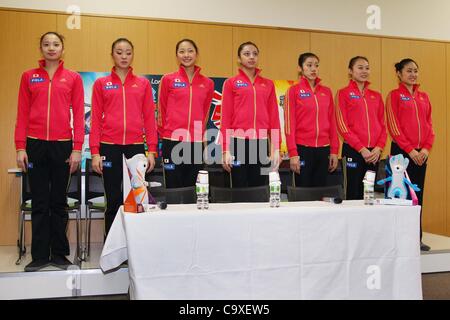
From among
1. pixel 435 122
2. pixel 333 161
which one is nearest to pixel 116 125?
pixel 333 161

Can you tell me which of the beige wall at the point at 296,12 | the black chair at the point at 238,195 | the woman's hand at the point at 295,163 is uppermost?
the beige wall at the point at 296,12

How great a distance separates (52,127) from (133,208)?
1296 millimetres

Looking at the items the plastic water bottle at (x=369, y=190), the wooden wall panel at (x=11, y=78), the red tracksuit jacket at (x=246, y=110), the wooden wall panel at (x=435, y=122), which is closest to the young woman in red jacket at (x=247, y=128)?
the red tracksuit jacket at (x=246, y=110)

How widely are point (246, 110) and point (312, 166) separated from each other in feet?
2.35

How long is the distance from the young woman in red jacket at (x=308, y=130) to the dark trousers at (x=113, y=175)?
126 centimetres

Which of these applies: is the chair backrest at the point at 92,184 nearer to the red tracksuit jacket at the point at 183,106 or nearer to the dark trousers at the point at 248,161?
the red tracksuit jacket at the point at 183,106

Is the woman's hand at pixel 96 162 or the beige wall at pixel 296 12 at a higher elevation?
the beige wall at pixel 296 12

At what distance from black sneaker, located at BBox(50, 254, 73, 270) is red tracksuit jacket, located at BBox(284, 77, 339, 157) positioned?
5.98 ft

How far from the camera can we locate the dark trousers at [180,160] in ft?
11.2

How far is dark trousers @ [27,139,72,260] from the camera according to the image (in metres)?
3.09

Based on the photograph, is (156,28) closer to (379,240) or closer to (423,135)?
(423,135)

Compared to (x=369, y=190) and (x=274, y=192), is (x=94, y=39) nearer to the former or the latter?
(x=274, y=192)

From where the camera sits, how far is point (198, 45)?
16.0 feet

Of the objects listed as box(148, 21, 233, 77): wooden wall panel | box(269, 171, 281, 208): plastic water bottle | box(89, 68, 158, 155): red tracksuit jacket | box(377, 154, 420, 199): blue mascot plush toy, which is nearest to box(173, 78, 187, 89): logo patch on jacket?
box(89, 68, 158, 155): red tracksuit jacket
